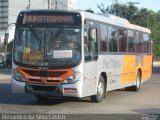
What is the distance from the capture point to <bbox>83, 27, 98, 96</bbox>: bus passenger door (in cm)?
1545

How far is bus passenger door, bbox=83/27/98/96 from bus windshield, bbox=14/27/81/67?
0.38 m

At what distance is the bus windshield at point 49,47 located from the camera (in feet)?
49.6

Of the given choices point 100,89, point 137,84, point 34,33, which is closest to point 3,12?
point 137,84

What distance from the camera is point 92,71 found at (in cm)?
1598

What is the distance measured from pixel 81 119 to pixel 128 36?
8.93 meters

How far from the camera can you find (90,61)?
15.8m

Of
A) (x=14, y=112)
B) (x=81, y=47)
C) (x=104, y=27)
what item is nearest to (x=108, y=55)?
(x=104, y=27)

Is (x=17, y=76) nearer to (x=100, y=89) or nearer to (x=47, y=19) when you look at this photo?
(x=47, y=19)

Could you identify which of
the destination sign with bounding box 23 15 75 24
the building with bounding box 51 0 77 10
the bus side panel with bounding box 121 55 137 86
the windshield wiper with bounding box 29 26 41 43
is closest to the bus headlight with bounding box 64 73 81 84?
the windshield wiper with bounding box 29 26 41 43

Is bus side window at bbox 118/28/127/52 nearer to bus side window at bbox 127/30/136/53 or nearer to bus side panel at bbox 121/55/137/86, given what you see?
bus side panel at bbox 121/55/137/86

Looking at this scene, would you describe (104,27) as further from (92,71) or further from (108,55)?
(92,71)

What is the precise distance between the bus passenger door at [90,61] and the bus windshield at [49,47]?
1.25 ft

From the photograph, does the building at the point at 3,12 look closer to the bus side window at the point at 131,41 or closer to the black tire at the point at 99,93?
the bus side window at the point at 131,41

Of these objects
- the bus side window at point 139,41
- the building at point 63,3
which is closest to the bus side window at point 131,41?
the bus side window at point 139,41
